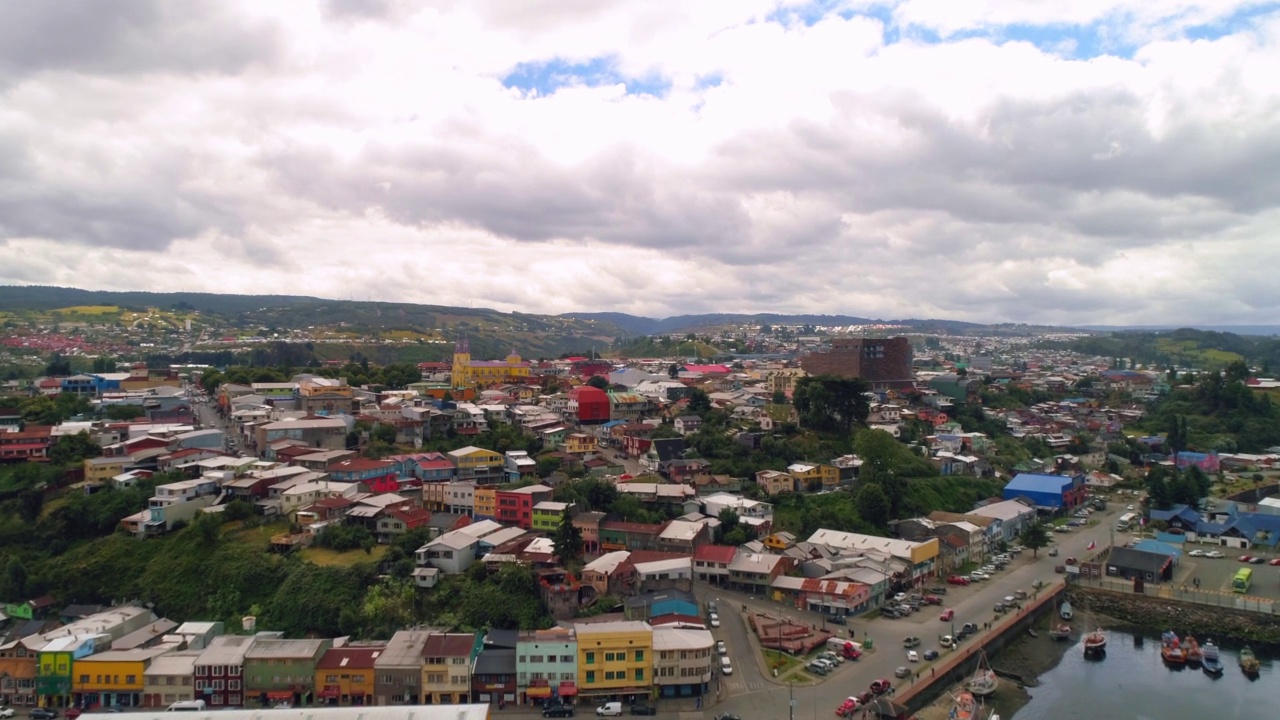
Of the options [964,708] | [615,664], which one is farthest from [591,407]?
[964,708]

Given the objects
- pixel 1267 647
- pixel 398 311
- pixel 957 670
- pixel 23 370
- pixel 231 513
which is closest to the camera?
pixel 957 670

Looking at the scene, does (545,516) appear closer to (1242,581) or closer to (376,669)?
(376,669)

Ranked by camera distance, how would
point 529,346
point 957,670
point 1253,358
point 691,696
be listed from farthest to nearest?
point 529,346 < point 1253,358 < point 957,670 < point 691,696

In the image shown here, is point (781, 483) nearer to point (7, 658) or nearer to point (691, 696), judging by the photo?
point (691, 696)

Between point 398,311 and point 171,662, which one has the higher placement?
point 398,311

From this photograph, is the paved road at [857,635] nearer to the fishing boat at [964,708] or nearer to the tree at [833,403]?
the fishing boat at [964,708]

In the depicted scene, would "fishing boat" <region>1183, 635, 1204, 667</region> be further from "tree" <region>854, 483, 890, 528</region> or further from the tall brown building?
the tall brown building

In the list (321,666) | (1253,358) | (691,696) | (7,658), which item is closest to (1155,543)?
(691,696)
